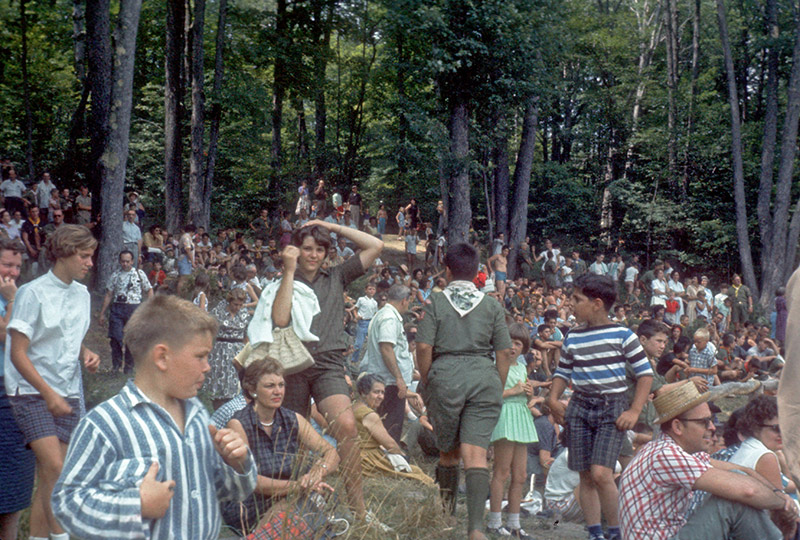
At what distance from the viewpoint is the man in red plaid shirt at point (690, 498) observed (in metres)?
3.33

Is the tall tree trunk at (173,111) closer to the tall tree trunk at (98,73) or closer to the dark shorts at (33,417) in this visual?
the tall tree trunk at (98,73)

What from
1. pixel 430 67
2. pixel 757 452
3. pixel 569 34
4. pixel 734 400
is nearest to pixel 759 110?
pixel 569 34

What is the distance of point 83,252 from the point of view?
13.3 ft

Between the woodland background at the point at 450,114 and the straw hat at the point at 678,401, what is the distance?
36.6 feet

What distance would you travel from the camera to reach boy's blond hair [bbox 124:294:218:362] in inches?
89.6

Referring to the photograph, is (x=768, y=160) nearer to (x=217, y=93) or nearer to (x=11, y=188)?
(x=217, y=93)

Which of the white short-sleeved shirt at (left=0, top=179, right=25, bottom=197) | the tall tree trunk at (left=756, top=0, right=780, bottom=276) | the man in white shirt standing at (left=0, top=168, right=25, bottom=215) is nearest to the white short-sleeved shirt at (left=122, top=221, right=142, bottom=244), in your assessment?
the man in white shirt standing at (left=0, top=168, right=25, bottom=215)

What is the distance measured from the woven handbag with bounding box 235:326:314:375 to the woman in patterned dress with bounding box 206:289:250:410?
4369 mm

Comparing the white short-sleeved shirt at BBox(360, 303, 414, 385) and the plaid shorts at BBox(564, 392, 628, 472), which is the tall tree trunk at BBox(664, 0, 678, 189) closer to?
the white short-sleeved shirt at BBox(360, 303, 414, 385)

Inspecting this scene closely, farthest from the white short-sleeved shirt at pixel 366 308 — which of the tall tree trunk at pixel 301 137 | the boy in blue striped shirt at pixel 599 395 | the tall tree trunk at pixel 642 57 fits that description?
the tall tree trunk at pixel 642 57

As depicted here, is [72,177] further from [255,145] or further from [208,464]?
[208,464]

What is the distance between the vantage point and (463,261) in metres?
5.40

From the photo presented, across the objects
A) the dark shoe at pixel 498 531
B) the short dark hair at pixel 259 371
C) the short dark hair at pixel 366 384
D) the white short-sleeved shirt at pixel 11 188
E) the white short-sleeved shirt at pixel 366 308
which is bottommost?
the dark shoe at pixel 498 531

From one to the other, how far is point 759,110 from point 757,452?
32.7 metres
